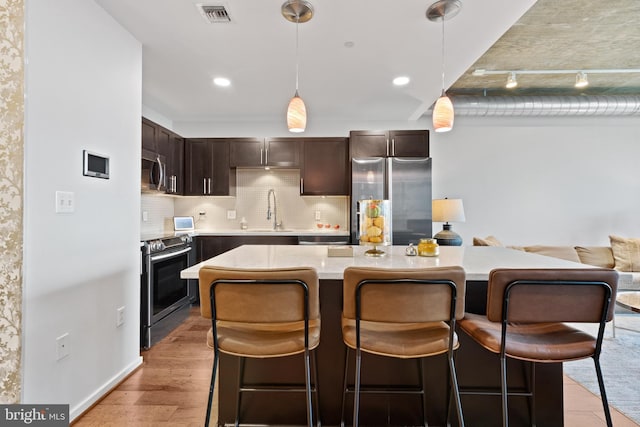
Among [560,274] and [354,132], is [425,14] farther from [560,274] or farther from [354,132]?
[354,132]

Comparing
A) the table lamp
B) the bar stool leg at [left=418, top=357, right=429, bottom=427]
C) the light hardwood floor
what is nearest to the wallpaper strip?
the light hardwood floor

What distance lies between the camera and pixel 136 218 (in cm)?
246

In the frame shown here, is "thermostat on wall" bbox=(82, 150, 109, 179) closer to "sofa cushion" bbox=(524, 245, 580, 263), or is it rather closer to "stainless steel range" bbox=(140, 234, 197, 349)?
"stainless steel range" bbox=(140, 234, 197, 349)

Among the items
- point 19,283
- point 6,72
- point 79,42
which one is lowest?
point 19,283

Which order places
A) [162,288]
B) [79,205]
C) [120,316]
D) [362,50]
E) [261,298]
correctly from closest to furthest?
[261,298] → [79,205] → [120,316] → [362,50] → [162,288]

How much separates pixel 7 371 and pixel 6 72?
1.46 meters

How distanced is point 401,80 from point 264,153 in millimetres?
2164

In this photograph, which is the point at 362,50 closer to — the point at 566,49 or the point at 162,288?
the point at 566,49

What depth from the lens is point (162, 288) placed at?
3131 millimetres

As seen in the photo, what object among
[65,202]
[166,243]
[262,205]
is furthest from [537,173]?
[65,202]

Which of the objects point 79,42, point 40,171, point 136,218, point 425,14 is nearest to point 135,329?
point 136,218

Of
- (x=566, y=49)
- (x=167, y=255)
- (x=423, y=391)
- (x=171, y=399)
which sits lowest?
(x=171, y=399)

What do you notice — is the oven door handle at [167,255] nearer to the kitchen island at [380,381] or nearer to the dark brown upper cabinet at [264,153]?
the dark brown upper cabinet at [264,153]

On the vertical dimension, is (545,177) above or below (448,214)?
above
